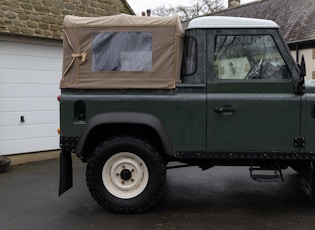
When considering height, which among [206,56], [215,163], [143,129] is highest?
[206,56]

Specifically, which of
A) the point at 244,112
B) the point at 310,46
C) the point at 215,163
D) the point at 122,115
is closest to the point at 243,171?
the point at 215,163

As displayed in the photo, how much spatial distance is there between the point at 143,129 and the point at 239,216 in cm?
153

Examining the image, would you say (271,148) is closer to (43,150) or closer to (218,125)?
(218,125)

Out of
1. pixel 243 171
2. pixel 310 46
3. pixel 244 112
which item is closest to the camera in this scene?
pixel 244 112

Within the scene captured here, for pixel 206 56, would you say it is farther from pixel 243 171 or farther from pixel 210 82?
pixel 243 171

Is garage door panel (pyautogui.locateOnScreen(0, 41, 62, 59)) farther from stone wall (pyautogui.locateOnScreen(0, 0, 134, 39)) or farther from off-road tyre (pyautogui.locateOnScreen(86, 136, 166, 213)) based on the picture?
off-road tyre (pyautogui.locateOnScreen(86, 136, 166, 213))

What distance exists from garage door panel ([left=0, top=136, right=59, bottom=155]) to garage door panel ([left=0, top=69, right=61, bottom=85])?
4.12ft

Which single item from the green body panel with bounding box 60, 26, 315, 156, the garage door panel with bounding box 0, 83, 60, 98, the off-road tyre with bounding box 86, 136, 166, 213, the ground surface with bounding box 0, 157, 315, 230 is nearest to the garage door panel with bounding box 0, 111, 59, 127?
the garage door panel with bounding box 0, 83, 60, 98

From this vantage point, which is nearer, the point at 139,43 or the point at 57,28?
the point at 139,43

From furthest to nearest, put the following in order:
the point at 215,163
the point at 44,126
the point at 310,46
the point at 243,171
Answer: the point at 310,46, the point at 44,126, the point at 243,171, the point at 215,163

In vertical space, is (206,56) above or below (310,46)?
below

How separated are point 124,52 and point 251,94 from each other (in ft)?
5.16

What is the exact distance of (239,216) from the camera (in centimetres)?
445

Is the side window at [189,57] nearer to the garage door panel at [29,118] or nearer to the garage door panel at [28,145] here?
the garage door panel at [29,118]
